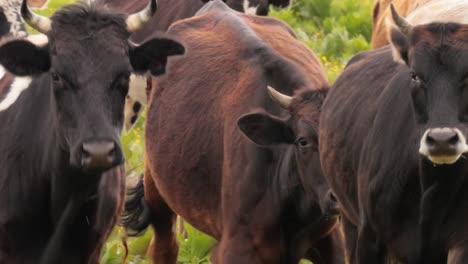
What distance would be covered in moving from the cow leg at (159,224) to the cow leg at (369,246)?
2812 millimetres

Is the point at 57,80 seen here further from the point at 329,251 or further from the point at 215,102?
the point at 329,251

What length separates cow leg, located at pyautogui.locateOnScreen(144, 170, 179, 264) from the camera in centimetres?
1264

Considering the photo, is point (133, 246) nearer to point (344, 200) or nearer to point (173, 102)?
point (173, 102)

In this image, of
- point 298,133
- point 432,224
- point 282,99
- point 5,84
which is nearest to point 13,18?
point 5,84

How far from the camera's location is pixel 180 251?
13047 millimetres

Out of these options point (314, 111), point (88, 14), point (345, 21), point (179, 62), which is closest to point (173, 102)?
point (179, 62)

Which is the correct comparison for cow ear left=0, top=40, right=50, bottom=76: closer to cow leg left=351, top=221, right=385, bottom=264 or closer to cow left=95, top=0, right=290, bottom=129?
cow leg left=351, top=221, right=385, bottom=264

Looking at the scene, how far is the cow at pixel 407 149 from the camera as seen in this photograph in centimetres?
931

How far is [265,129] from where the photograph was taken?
10.5 meters

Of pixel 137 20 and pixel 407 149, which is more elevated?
pixel 137 20

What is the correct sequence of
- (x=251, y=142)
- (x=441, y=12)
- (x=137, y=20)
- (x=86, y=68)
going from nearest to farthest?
(x=86, y=68) < (x=137, y=20) < (x=251, y=142) < (x=441, y=12)

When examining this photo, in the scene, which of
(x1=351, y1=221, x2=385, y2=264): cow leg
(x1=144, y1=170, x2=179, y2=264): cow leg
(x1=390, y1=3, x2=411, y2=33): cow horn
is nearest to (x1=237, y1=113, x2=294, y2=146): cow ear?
(x1=351, y1=221, x2=385, y2=264): cow leg

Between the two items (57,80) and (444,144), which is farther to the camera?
(57,80)

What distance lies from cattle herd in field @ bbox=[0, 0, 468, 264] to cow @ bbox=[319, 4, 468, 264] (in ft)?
0.04
